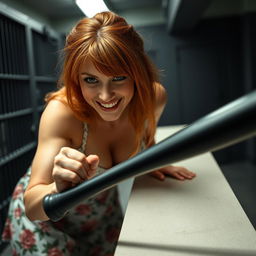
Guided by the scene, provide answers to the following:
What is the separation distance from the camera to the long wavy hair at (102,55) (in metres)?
0.45

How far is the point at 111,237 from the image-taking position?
0.70 meters

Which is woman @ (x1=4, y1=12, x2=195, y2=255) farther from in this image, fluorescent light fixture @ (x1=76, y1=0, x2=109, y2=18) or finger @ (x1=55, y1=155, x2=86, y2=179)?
fluorescent light fixture @ (x1=76, y1=0, x2=109, y2=18)

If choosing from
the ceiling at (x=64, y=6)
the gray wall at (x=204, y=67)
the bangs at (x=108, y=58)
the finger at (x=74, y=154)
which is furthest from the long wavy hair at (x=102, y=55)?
the gray wall at (x=204, y=67)

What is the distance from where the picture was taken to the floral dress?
0.56m

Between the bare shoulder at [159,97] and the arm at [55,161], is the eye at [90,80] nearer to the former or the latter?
the arm at [55,161]

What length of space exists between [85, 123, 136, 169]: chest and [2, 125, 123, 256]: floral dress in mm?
20

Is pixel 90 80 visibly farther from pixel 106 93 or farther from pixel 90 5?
pixel 90 5

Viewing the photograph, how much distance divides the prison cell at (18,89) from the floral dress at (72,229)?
804 mm

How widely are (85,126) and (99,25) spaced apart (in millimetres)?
200

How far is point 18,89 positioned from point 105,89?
1.34m

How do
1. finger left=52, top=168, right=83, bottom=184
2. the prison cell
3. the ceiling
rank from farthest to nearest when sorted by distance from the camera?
the prison cell, the ceiling, finger left=52, top=168, right=83, bottom=184

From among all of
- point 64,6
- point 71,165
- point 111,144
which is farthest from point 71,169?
point 64,6

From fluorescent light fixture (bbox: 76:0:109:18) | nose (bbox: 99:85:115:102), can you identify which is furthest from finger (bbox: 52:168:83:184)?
fluorescent light fixture (bbox: 76:0:109:18)

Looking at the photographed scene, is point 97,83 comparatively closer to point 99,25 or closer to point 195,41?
point 99,25
